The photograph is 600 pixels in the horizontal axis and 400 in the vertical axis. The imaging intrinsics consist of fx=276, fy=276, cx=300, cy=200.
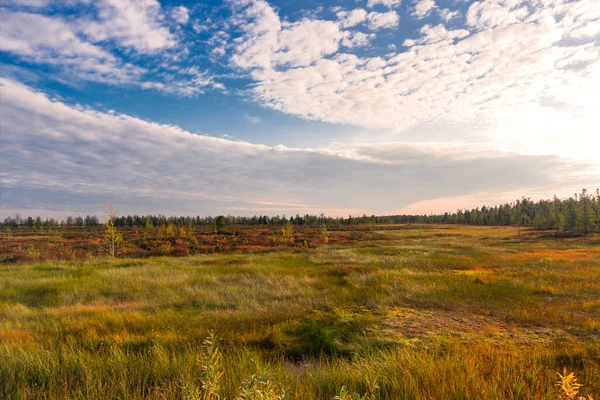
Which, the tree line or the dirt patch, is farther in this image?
the tree line

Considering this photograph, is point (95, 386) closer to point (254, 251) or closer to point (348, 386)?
point (348, 386)

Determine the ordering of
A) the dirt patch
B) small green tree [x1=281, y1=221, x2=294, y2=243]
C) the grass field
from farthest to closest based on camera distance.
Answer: small green tree [x1=281, y1=221, x2=294, y2=243] < the dirt patch < the grass field

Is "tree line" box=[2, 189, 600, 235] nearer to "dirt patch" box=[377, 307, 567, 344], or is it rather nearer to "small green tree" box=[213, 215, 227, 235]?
"small green tree" box=[213, 215, 227, 235]

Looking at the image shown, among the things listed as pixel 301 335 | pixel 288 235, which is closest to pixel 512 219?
pixel 288 235

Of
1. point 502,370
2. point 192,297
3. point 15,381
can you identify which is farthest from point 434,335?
point 192,297

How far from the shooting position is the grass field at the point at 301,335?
3797mm

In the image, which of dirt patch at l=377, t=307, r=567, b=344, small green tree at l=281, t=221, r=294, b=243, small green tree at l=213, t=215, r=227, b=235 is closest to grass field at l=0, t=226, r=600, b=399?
dirt patch at l=377, t=307, r=567, b=344

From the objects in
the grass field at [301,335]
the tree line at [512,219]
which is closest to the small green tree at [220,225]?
the tree line at [512,219]

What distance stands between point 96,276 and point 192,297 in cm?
877

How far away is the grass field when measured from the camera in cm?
380

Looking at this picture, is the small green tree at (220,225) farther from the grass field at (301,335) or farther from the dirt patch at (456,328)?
the dirt patch at (456,328)

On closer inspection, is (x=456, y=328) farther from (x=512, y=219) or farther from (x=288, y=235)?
(x=512, y=219)

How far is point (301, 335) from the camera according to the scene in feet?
25.3

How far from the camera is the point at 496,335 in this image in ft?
23.7
